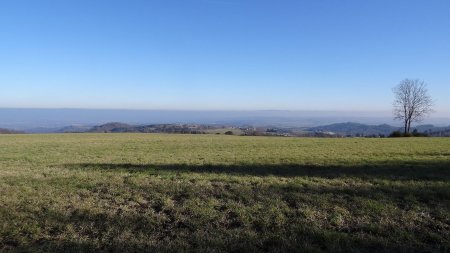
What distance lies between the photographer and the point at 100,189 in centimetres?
1092

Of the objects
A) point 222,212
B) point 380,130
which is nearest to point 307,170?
point 222,212

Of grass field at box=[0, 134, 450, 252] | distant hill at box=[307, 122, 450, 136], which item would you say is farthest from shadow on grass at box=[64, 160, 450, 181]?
distant hill at box=[307, 122, 450, 136]

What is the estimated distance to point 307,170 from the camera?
16.0 meters

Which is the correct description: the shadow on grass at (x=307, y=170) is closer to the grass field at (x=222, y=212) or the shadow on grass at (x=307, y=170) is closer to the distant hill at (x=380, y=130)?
the grass field at (x=222, y=212)

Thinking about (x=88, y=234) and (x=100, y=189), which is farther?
(x=100, y=189)

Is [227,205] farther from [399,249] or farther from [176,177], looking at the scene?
[176,177]

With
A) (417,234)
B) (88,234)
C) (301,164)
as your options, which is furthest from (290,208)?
(301,164)

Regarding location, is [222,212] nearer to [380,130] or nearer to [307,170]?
[307,170]

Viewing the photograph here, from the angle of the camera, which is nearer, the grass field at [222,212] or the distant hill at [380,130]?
the grass field at [222,212]

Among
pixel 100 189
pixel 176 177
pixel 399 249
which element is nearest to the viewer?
pixel 399 249

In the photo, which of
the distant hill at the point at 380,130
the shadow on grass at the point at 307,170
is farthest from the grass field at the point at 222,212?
the distant hill at the point at 380,130

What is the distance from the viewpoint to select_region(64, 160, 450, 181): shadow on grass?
47.5ft

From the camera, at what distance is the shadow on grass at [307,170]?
1447cm

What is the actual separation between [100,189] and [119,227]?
4.03m
